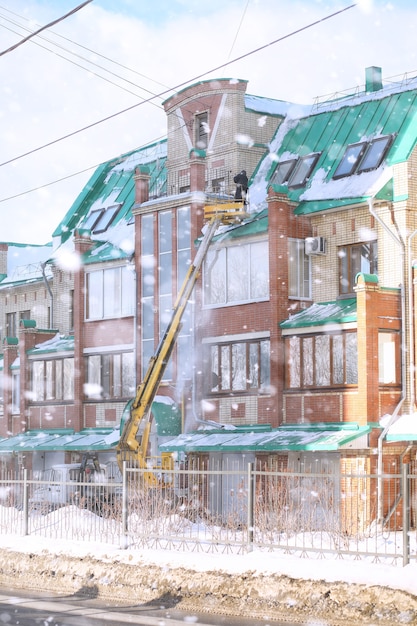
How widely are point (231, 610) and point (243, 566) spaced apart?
1487mm

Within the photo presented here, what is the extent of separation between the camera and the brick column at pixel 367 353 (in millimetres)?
27828

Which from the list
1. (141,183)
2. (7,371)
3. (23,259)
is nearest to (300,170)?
(141,183)

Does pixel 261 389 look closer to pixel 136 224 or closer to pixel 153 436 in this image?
pixel 153 436

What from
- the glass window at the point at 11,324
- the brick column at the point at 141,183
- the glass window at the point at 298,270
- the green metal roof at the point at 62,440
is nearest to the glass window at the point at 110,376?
the green metal roof at the point at 62,440

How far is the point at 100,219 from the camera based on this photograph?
4150cm

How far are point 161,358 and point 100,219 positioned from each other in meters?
10.5

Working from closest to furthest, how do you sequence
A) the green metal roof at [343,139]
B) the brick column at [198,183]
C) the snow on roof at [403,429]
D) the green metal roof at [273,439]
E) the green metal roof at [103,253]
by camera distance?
the snow on roof at [403,429], the green metal roof at [273,439], the green metal roof at [343,139], the brick column at [198,183], the green metal roof at [103,253]

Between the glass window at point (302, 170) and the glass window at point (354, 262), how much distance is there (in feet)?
11.0

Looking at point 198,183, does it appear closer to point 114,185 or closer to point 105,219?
point 105,219

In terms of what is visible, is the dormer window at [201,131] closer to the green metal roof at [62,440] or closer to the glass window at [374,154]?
the glass window at [374,154]

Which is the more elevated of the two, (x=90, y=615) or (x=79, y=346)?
(x=79, y=346)

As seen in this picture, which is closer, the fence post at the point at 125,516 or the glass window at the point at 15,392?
the fence post at the point at 125,516

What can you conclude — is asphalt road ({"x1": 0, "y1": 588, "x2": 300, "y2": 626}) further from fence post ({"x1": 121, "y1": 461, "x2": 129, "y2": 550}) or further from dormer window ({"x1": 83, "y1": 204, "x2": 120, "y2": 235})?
dormer window ({"x1": 83, "y1": 204, "x2": 120, "y2": 235})

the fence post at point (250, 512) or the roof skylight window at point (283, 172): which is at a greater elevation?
the roof skylight window at point (283, 172)
